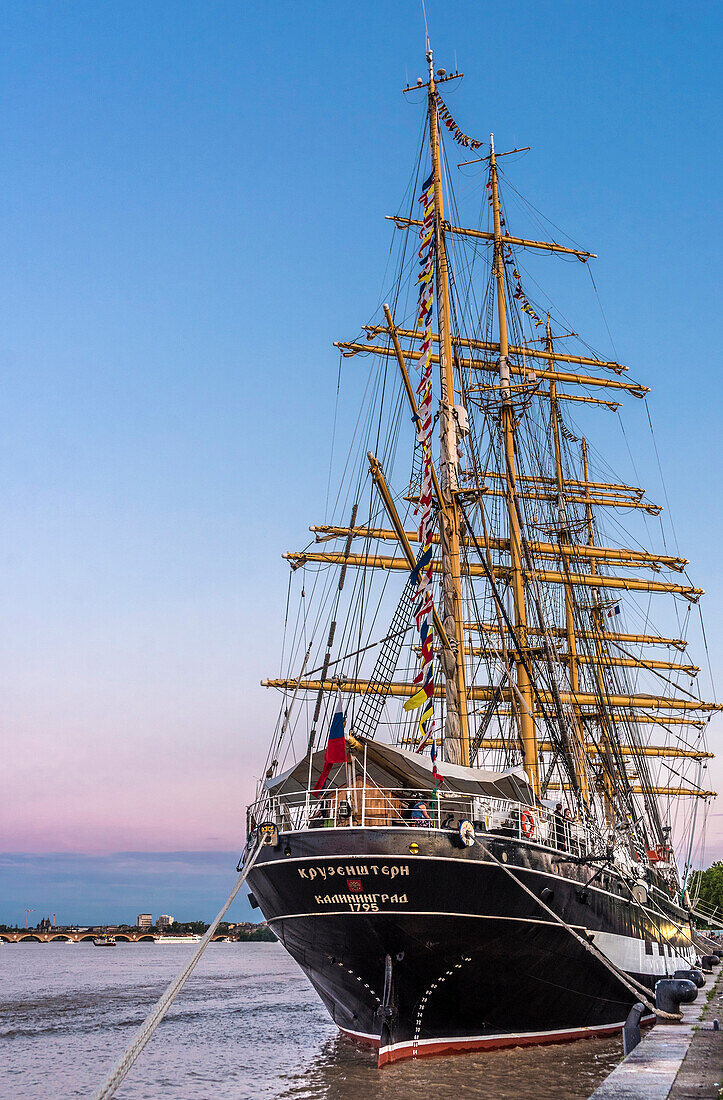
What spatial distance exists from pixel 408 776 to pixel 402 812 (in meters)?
0.92

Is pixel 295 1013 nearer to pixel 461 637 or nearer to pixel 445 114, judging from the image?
pixel 461 637

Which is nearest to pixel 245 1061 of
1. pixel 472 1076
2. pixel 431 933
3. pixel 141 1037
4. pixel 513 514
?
pixel 472 1076

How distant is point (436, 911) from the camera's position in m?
20.6

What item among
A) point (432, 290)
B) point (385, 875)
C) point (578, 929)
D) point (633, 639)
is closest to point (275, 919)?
point (385, 875)

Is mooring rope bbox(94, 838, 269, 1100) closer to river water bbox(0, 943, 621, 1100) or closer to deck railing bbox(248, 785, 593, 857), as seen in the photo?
deck railing bbox(248, 785, 593, 857)

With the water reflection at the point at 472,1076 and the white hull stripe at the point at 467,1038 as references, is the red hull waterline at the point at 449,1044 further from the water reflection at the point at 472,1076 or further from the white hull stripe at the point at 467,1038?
the water reflection at the point at 472,1076

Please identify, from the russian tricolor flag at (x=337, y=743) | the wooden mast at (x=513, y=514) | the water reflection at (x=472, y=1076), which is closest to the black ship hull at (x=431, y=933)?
the water reflection at (x=472, y=1076)

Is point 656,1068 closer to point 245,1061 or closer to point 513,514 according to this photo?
point 245,1061

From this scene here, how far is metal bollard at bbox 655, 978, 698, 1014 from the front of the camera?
17.1m

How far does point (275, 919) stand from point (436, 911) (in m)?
5.32

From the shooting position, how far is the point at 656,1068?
11.9 metres

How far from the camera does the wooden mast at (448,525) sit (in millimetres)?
28859

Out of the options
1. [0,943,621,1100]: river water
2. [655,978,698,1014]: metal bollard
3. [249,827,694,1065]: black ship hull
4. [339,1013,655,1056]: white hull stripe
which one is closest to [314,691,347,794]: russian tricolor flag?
[249,827,694,1065]: black ship hull

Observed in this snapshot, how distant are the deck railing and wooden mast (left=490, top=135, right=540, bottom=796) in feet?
32.8
